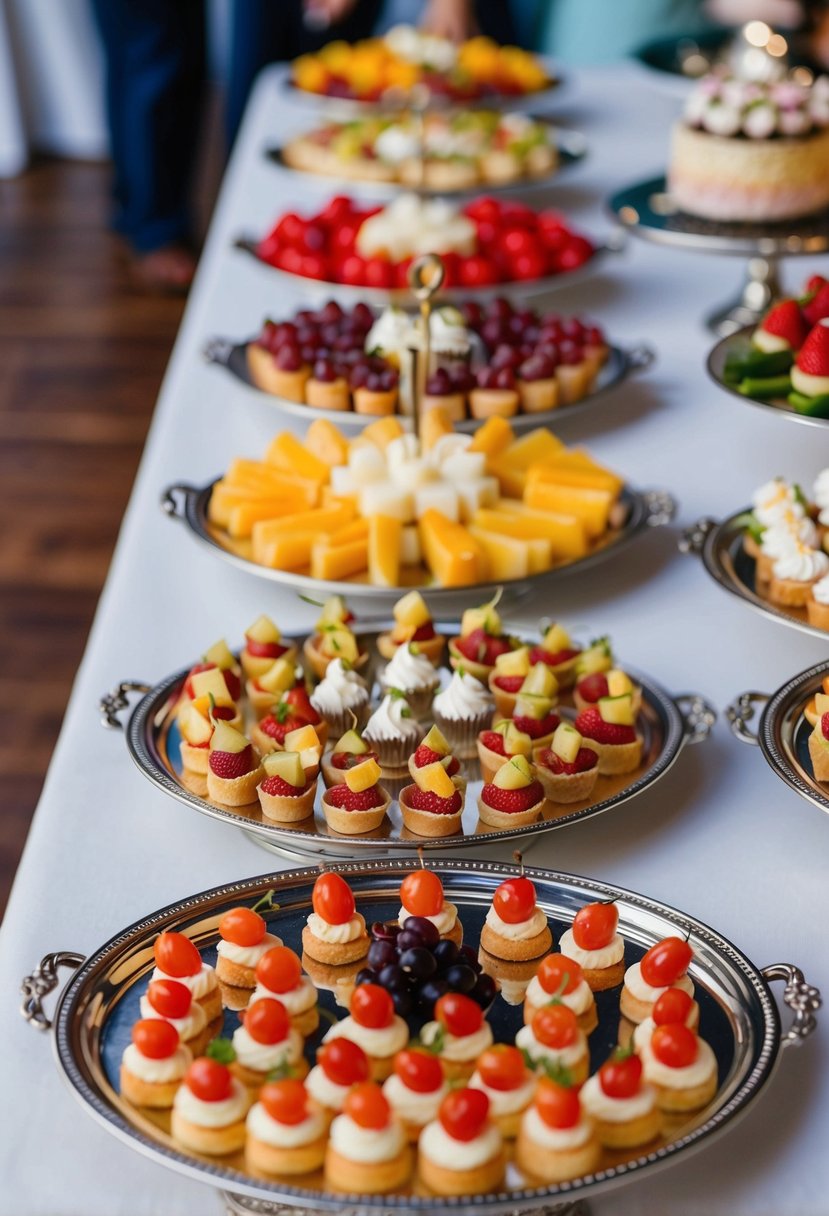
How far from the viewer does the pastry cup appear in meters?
1.08

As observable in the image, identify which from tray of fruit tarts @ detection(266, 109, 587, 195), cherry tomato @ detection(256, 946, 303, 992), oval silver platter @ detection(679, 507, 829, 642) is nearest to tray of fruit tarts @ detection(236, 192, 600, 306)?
tray of fruit tarts @ detection(266, 109, 587, 195)

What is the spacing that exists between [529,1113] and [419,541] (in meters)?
0.75

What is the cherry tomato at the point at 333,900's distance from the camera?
97cm

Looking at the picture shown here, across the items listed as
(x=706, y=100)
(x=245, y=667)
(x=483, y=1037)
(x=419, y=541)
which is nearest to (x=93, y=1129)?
(x=483, y=1037)

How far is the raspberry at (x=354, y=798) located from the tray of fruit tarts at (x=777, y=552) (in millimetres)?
399

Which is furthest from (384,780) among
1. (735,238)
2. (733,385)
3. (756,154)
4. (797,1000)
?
(756,154)

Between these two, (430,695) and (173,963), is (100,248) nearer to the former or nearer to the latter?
(430,695)

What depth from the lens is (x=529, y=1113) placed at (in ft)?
2.63

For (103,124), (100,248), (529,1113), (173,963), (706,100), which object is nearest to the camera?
(529,1113)

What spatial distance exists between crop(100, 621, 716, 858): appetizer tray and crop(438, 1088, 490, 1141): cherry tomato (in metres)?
0.29

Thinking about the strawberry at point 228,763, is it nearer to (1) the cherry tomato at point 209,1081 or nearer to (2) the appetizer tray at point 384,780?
(2) the appetizer tray at point 384,780

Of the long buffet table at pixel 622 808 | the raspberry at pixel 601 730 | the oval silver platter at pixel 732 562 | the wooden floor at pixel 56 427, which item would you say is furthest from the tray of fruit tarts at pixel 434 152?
the raspberry at pixel 601 730

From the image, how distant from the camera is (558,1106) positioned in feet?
2.58

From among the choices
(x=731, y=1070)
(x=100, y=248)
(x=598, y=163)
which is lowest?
(x=100, y=248)
